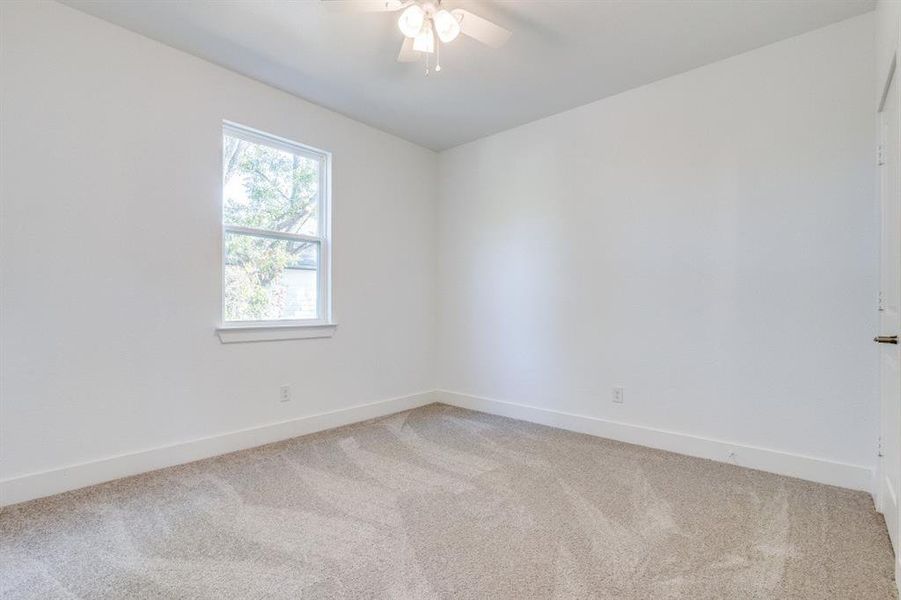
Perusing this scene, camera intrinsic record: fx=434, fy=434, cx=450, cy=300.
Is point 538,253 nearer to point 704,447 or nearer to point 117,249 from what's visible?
point 704,447

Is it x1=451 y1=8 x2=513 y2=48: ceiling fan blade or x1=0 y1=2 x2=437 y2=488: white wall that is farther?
x1=0 y1=2 x2=437 y2=488: white wall

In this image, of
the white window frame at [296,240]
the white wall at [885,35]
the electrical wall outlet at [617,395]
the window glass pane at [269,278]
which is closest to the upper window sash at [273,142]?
the white window frame at [296,240]

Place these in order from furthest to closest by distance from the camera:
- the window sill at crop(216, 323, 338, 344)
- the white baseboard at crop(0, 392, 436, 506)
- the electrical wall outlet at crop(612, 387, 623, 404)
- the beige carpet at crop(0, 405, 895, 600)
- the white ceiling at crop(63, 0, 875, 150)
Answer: the electrical wall outlet at crop(612, 387, 623, 404)
the window sill at crop(216, 323, 338, 344)
the white ceiling at crop(63, 0, 875, 150)
the white baseboard at crop(0, 392, 436, 506)
the beige carpet at crop(0, 405, 895, 600)

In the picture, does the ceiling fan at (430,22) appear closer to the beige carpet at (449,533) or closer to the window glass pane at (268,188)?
the window glass pane at (268,188)

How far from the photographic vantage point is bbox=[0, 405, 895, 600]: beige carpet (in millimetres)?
1627

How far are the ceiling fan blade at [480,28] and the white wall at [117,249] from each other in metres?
1.79

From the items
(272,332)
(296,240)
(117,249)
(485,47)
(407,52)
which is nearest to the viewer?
(407,52)

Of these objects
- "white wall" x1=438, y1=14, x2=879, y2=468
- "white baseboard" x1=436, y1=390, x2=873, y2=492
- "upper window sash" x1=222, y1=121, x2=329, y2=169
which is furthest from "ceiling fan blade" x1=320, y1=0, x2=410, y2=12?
"white baseboard" x1=436, y1=390, x2=873, y2=492

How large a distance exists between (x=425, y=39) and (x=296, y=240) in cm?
190

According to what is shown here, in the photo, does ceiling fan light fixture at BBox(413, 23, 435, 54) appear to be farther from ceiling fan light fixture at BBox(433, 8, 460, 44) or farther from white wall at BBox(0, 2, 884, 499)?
white wall at BBox(0, 2, 884, 499)

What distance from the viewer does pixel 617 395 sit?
3.35 meters

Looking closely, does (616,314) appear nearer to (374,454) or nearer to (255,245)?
(374,454)

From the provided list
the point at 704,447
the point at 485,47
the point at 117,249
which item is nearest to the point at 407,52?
the point at 485,47

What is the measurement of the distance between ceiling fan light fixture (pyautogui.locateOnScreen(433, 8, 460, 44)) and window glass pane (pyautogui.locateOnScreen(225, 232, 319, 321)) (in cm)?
199
